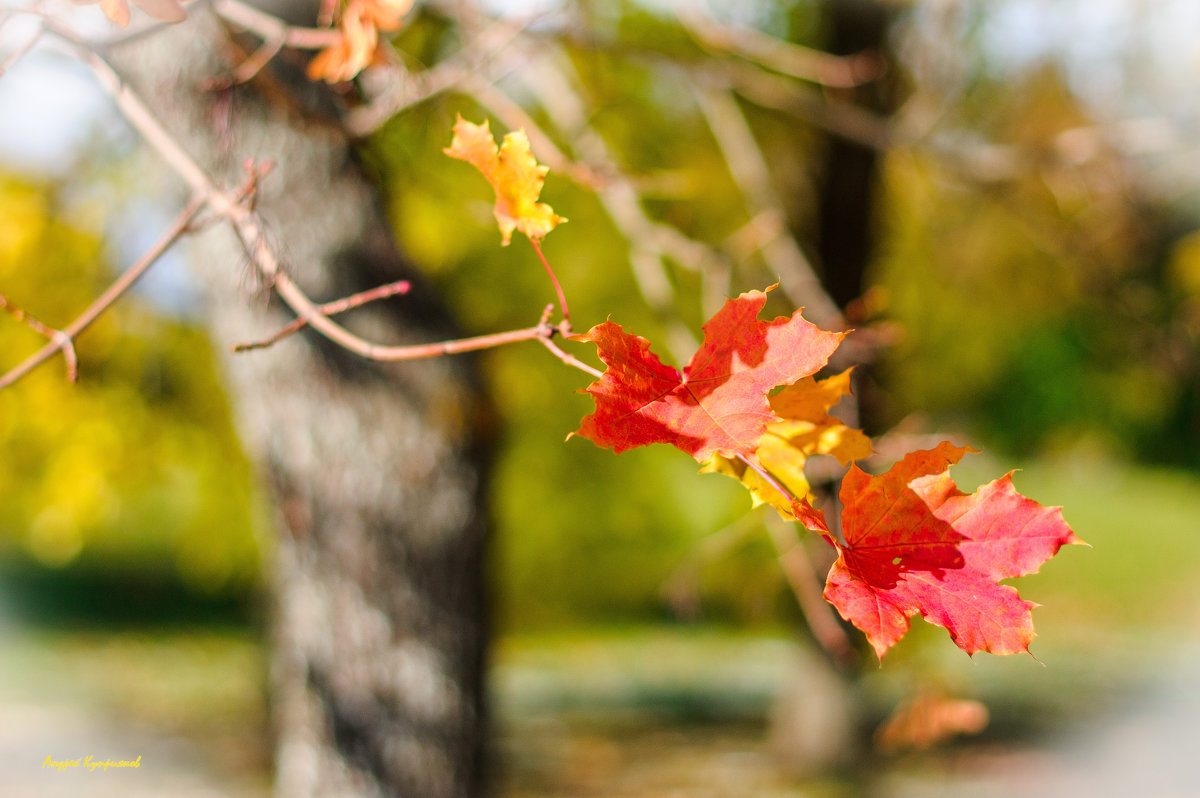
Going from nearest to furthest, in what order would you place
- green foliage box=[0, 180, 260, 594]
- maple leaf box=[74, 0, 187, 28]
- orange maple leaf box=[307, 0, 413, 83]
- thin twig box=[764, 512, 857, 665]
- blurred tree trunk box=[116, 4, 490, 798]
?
maple leaf box=[74, 0, 187, 28], orange maple leaf box=[307, 0, 413, 83], thin twig box=[764, 512, 857, 665], blurred tree trunk box=[116, 4, 490, 798], green foliage box=[0, 180, 260, 594]

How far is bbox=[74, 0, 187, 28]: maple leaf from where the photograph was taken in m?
0.69

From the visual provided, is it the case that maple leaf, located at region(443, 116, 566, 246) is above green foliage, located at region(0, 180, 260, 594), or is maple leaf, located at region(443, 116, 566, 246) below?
below

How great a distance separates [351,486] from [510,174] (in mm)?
1590

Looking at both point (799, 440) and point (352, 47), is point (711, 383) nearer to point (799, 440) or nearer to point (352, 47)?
point (799, 440)

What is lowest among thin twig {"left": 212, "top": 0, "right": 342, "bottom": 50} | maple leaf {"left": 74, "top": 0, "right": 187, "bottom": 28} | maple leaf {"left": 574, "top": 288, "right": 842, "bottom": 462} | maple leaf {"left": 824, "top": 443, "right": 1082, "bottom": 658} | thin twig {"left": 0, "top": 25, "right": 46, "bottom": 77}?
maple leaf {"left": 824, "top": 443, "right": 1082, "bottom": 658}

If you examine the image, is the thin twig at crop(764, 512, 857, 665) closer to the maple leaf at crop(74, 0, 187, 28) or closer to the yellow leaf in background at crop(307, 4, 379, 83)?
the yellow leaf in background at crop(307, 4, 379, 83)

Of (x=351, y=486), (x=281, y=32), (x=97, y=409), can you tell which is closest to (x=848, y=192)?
(x=351, y=486)

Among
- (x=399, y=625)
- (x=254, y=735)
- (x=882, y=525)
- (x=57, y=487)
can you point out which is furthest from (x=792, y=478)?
(x=254, y=735)

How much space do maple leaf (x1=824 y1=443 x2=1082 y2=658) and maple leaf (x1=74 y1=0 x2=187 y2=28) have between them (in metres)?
0.65

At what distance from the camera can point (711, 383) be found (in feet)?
1.92

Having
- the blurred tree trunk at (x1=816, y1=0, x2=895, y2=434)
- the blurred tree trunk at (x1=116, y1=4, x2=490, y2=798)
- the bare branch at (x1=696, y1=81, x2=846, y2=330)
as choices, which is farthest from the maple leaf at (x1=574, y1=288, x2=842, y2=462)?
the blurred tree trunk at (x1=816, y1=0, x2=895, y2=434)

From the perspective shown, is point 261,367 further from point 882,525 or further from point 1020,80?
point 1020,80

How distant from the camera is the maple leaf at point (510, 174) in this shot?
617 millimetres

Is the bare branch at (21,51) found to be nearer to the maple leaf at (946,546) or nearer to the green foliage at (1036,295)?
the maple leaf at (946,546)
